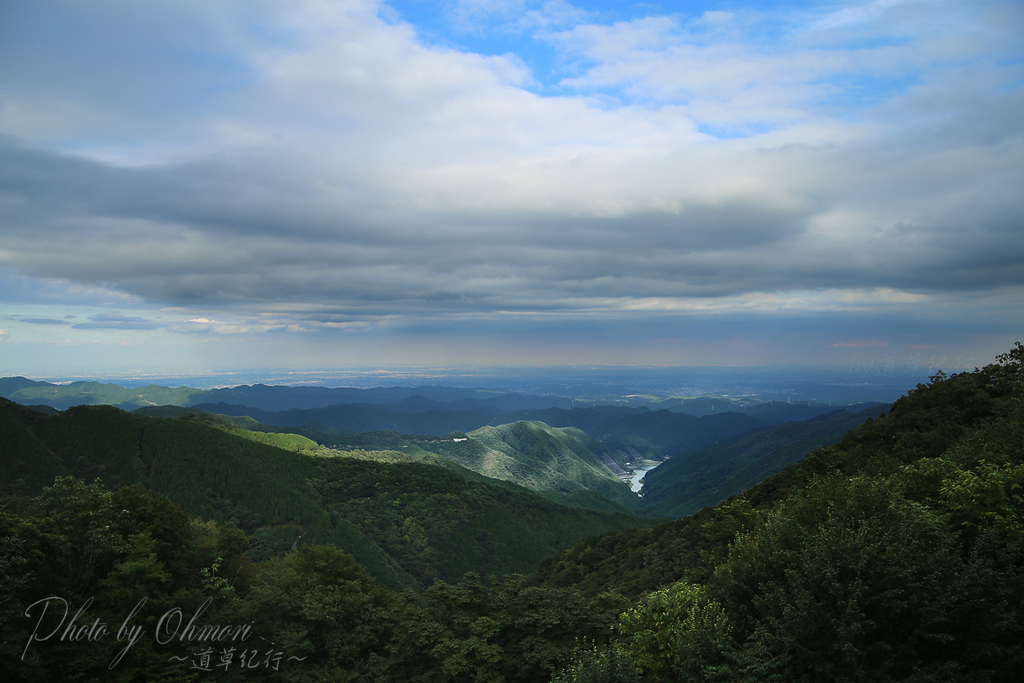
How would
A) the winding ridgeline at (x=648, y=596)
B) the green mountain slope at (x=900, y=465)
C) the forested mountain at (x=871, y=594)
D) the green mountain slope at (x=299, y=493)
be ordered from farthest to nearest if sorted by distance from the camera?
the green mountain slope at (x=299, y=493)
the green mountain slope at (x=900, y=465)
the winding ridgeline at (x=648, y=596)
the forested mountain at (x=871, y=594)

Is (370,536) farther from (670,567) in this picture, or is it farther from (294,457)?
(670,567)

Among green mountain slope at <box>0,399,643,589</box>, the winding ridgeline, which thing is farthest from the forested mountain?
green mountain slope at <box>0,399,643,589</box>

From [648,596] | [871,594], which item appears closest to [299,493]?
[648,596]

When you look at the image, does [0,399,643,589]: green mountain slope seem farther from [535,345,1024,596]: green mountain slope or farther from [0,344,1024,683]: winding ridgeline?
[0,344,1024,683]: winding ridgeline

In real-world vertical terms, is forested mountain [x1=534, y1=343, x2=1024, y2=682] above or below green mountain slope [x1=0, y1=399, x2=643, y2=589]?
above

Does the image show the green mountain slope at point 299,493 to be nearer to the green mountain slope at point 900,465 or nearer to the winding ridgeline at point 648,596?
the green mountain slope at point 900,465

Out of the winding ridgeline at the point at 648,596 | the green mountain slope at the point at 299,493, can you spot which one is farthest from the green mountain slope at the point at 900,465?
the green mountain slope at the point at 299,493

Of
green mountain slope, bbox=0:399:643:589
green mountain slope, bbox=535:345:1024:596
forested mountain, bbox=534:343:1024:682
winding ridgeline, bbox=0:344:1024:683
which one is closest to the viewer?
forested mountain, bbox=534:343:1024:682

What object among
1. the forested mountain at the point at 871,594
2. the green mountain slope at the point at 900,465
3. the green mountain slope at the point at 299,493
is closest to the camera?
the forested mountain at the point at 871,594

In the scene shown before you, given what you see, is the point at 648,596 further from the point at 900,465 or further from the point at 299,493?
the point at 299,493

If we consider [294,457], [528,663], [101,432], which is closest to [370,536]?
[294,457]
